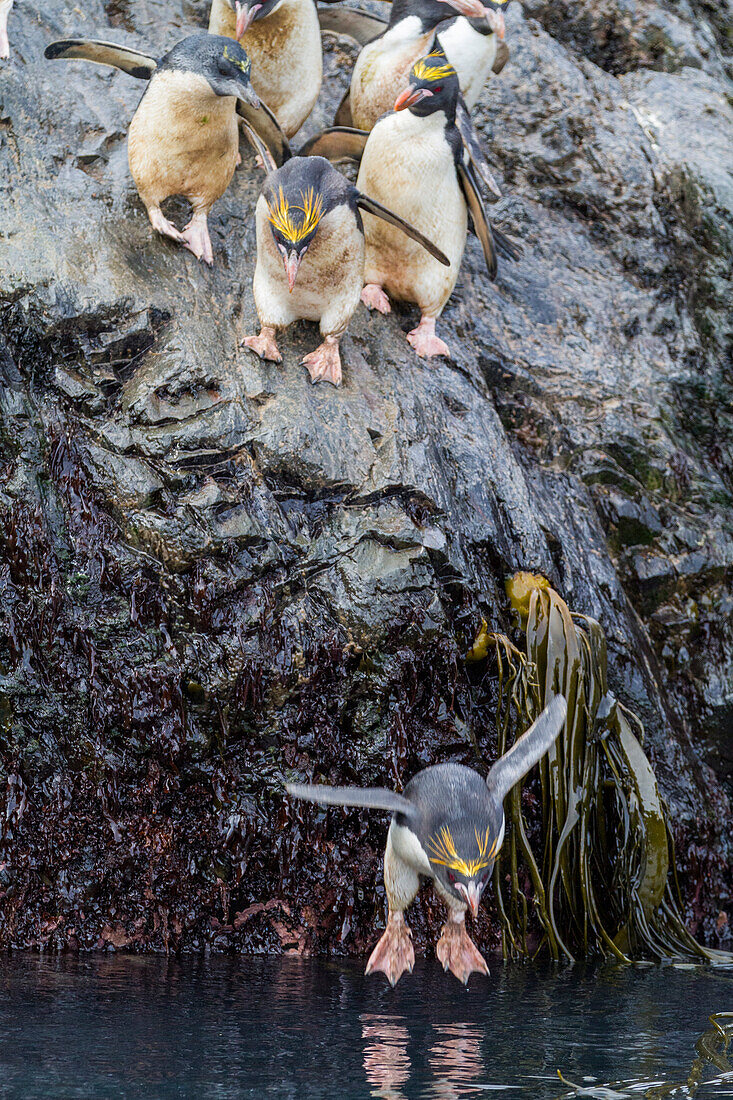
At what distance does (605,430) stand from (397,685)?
2304 mm

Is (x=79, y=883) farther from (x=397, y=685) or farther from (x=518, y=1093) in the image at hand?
(x=518, y=1093)

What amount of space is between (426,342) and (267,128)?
1366mm

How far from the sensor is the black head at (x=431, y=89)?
5066 millimetres

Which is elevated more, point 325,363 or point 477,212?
point 477,212

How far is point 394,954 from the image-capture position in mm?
3428

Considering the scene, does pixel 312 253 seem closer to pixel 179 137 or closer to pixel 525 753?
pixel 179 137

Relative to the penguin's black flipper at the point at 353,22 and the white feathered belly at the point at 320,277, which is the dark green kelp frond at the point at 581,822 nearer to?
the white feathered belly at the point at 320,277

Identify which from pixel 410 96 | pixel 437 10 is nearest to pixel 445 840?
pixel 410 96

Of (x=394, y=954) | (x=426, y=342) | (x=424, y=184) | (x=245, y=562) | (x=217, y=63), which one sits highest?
(x=217, y=63)

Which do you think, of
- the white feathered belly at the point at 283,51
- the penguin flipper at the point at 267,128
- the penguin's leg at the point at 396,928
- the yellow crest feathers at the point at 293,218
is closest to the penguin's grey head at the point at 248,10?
the white feathered belly at the point at 283,51

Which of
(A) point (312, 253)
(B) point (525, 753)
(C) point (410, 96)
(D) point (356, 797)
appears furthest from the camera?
(C) point (410, 96)

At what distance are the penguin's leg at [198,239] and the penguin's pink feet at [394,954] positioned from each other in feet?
10.2

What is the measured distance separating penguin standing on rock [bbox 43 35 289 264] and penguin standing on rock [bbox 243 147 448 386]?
269mm

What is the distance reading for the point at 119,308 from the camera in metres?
4.60
